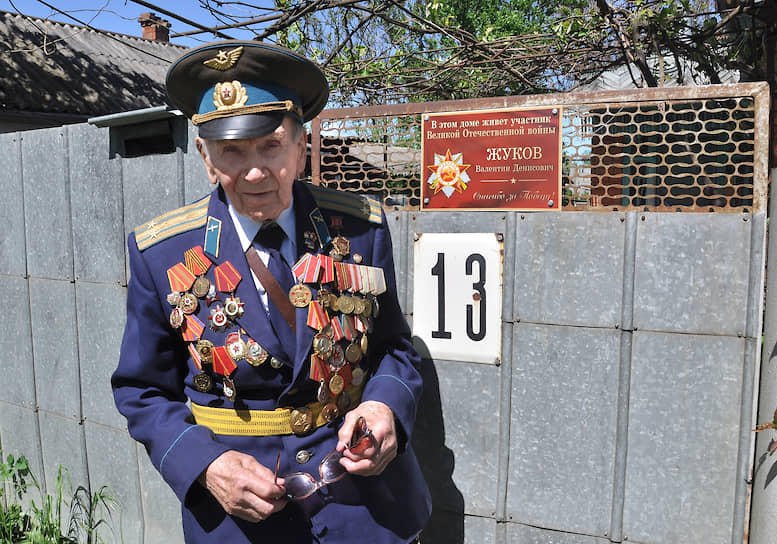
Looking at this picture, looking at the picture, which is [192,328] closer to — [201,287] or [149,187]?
[201,287]

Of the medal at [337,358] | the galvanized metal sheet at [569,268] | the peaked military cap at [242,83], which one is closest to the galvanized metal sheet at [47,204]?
the peaked military cap at [242,83]

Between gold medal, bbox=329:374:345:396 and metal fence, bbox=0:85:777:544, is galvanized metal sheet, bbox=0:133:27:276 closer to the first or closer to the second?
metal fence, bbox=0:85:777:544

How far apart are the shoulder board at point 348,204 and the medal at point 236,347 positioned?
524mm

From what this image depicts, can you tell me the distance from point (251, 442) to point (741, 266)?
66.8 inches

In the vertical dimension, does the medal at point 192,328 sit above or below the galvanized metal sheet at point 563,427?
above

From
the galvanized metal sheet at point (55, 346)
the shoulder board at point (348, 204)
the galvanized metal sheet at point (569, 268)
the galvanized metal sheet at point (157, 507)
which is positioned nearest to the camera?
the shoulder board at point (348, 204)

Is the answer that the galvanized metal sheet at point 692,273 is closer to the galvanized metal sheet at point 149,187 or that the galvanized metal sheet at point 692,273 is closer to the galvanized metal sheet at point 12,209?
the galvanized metal sheet at point 149,187

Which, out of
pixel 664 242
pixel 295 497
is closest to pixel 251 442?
pixel 295 497

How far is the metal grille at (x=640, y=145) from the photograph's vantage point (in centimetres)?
203

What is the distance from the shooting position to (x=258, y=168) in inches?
62.2

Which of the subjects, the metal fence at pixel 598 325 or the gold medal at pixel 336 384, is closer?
the gold medal at pixel 336 384

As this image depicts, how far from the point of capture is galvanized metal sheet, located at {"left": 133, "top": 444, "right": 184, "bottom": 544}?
2848 mm

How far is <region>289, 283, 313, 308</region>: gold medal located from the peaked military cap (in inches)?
17.1

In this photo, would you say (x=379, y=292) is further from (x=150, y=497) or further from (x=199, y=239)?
(x=150, y=497)
